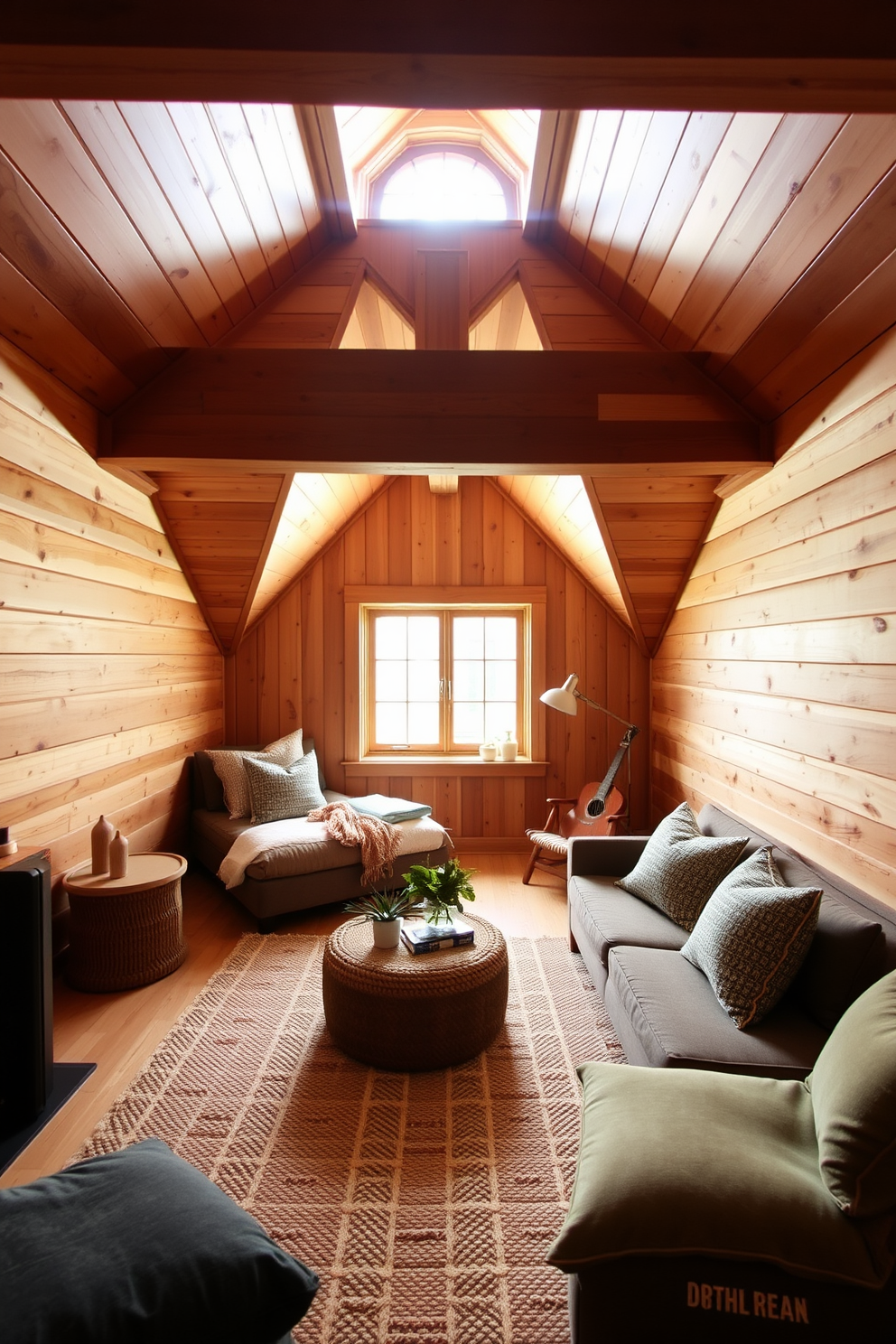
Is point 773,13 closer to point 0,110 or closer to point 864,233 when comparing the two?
point 864,233

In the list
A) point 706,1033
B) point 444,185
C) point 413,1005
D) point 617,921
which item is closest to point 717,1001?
point 706,1033

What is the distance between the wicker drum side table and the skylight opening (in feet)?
11.0

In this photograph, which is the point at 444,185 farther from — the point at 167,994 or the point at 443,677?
the point at 167,994

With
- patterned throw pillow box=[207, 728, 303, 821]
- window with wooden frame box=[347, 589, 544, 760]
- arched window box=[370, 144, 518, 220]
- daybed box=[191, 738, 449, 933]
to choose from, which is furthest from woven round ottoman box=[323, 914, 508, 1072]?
arched window box=[370, 144, 518, 220]

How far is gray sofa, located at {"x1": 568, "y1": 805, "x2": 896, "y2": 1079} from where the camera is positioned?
1783 mm

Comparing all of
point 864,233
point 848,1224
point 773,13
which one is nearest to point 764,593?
point 864,233

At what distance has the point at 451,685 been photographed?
5.12 metres

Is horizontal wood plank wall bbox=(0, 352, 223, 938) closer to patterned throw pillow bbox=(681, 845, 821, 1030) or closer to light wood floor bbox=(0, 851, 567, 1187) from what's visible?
light wood floor bbox=(0, 851, 567, 1187)

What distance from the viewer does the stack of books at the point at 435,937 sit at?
2459 millimetres

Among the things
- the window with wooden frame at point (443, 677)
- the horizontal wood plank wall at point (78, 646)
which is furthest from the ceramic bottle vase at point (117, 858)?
the window with wooden frame at point (443, 677)

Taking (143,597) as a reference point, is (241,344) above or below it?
above

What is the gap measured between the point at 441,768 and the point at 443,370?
2.78 metres

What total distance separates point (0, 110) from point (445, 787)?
4.08 m

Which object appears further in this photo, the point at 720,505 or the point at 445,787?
the point at 445,787
